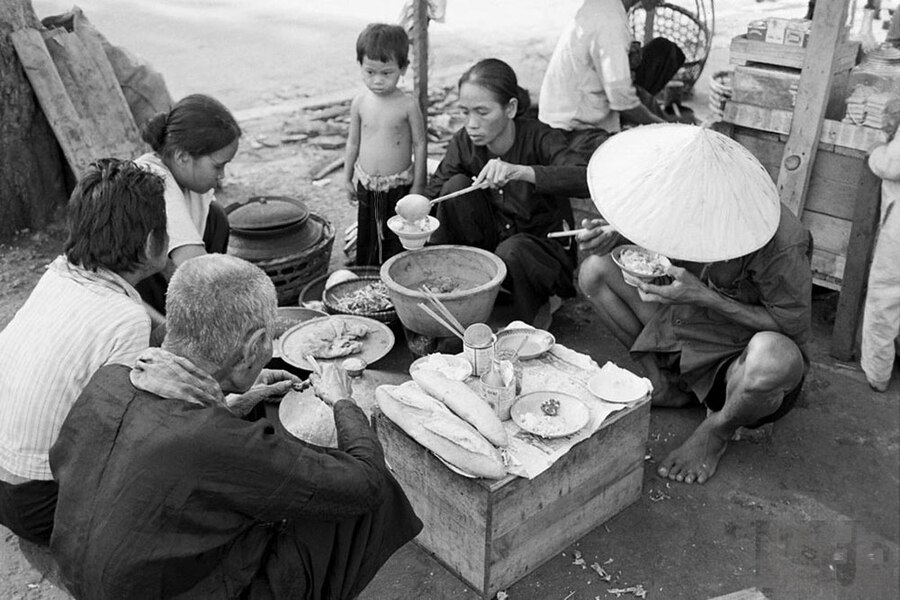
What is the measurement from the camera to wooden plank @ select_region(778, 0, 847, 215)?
12.8 ft

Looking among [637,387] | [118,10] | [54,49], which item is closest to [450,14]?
[118,10]

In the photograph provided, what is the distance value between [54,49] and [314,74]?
4024mm

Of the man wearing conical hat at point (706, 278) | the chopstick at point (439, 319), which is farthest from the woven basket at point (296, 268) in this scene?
the man wearing conical hat at point (706, 278)

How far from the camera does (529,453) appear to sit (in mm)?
2799

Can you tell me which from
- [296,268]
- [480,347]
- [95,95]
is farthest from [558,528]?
[95,95]

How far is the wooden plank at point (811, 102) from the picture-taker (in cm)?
391

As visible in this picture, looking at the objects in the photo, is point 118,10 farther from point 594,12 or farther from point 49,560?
point 49,560

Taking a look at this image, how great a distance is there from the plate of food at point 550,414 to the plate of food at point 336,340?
1.02 meters

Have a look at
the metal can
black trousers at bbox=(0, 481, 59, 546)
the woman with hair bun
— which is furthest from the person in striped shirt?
the metal can

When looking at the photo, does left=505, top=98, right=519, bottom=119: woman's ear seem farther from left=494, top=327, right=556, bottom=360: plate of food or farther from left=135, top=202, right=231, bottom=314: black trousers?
left=135, top=202, right=231, bottom=314: black trousers

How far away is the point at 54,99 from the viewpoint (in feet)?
18.0

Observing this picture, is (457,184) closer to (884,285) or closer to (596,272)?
(596,272)

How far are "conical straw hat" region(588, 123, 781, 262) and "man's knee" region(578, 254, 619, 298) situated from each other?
0.72 meters

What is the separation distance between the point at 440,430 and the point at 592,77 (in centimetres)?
297
